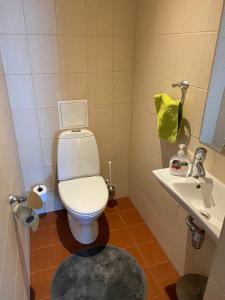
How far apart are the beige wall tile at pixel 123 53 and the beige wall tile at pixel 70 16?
30 centimetres

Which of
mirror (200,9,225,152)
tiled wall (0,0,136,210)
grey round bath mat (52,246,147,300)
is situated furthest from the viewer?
tiled wall (0,0,136,210)

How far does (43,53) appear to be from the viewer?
1687 mm

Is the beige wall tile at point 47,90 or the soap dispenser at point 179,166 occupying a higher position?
the beige wall tile at point 47,90

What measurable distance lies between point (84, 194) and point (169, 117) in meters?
0.85

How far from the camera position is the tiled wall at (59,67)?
63.1 inches

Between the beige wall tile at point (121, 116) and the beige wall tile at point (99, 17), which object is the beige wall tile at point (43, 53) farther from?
the beige wall tile at point (121, 116)

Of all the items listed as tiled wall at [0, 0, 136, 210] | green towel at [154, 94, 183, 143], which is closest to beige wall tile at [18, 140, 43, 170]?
tiled wall at [0, 0, 136, 210]

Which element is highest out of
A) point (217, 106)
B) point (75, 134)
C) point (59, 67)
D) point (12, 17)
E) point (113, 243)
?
point (12, 17)

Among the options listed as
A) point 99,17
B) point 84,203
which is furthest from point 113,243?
point 99,17

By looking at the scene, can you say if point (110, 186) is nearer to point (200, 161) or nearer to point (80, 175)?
point (80, 175)

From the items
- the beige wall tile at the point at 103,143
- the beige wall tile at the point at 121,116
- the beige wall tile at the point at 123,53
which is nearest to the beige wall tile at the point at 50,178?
the beige wall tile at the point at 103,143

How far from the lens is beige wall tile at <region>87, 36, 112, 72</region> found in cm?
177

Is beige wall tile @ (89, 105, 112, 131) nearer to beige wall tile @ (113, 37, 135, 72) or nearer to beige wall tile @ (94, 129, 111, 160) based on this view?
beige wall tile @ (94, 129, 111, 160)

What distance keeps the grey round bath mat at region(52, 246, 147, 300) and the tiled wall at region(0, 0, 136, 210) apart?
729mm
